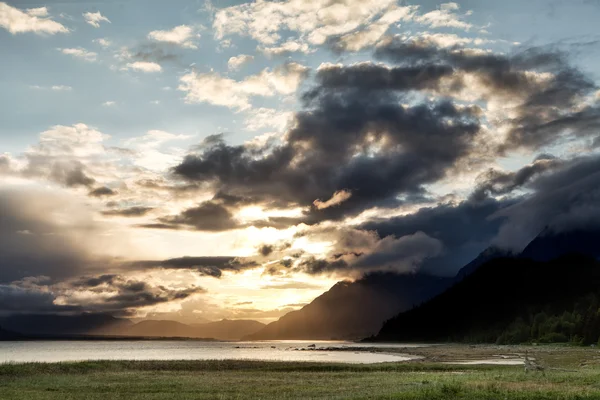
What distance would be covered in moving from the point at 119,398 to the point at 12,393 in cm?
1245

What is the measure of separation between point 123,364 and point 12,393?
51.5 metres

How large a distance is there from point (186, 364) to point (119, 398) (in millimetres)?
59081

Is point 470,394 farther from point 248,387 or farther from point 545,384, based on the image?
point 248,387

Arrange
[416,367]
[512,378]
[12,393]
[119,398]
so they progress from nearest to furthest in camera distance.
Result: [119,398]
[12,393]
[512,378]
[416,367]

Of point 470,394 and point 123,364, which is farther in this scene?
point 123,364

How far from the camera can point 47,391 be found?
57.8 meters

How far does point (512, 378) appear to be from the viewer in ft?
198

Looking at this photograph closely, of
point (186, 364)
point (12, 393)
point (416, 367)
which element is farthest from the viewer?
point (186, 364)

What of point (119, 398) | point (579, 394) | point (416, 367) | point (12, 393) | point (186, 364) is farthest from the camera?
point (186, 364)

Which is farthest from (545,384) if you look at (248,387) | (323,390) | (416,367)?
(416,367)

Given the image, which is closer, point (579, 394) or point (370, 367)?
point (579, 394)

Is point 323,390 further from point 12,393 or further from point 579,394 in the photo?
point 12,393

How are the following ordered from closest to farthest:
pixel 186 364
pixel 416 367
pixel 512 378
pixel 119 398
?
pixel 119 398
pixel 512 378
pixel 416 367
pixel 186 364

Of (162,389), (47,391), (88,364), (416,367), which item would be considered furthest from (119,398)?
(416,367)
